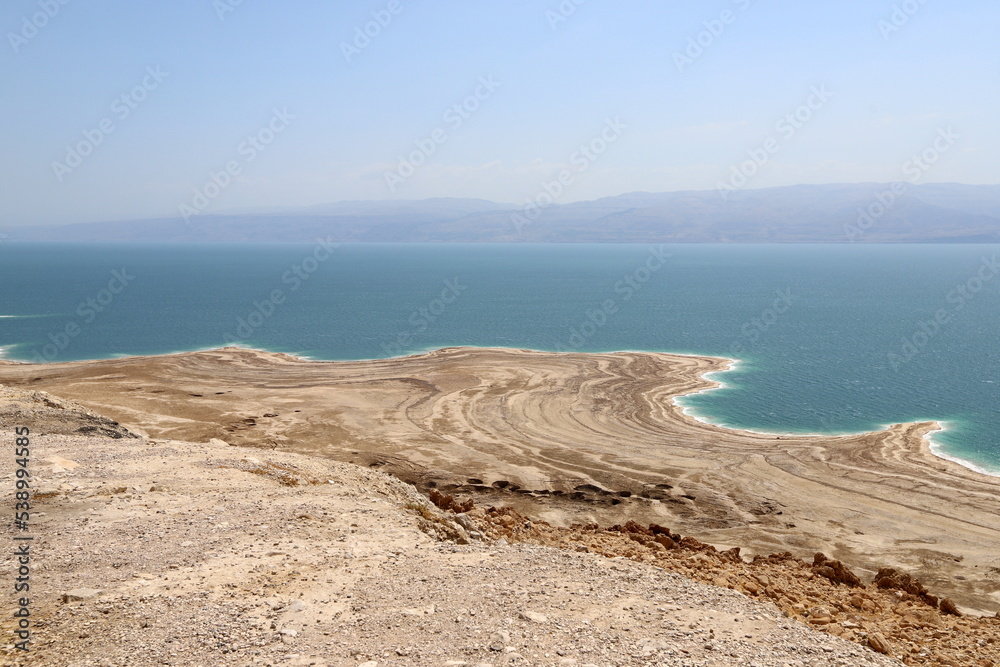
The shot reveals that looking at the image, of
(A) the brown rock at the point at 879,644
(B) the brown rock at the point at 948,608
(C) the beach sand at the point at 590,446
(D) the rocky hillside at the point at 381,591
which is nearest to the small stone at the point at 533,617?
(D) the rocky hillside at the point at 381,591

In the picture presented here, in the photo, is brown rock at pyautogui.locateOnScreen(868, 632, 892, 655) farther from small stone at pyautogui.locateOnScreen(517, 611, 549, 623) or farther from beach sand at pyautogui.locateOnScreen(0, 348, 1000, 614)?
beach sand at pyautogui.locateOnScreen(0, 348, 1000, 614)

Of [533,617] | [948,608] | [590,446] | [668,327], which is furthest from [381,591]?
[668,327]

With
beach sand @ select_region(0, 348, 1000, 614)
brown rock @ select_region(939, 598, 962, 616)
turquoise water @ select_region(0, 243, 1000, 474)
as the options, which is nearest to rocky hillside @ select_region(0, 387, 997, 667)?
brown rock @ select_region(939, 598, 962, 616)

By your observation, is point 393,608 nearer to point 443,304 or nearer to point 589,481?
point 589,481

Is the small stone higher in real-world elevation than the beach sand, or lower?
higher

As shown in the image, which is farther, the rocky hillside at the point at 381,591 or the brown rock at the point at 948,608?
the brown rock at the point at 948,608

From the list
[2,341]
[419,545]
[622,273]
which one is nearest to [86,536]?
[419,545]

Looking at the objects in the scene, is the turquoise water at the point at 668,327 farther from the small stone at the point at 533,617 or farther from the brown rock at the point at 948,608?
the small stone at the point at 533,617
